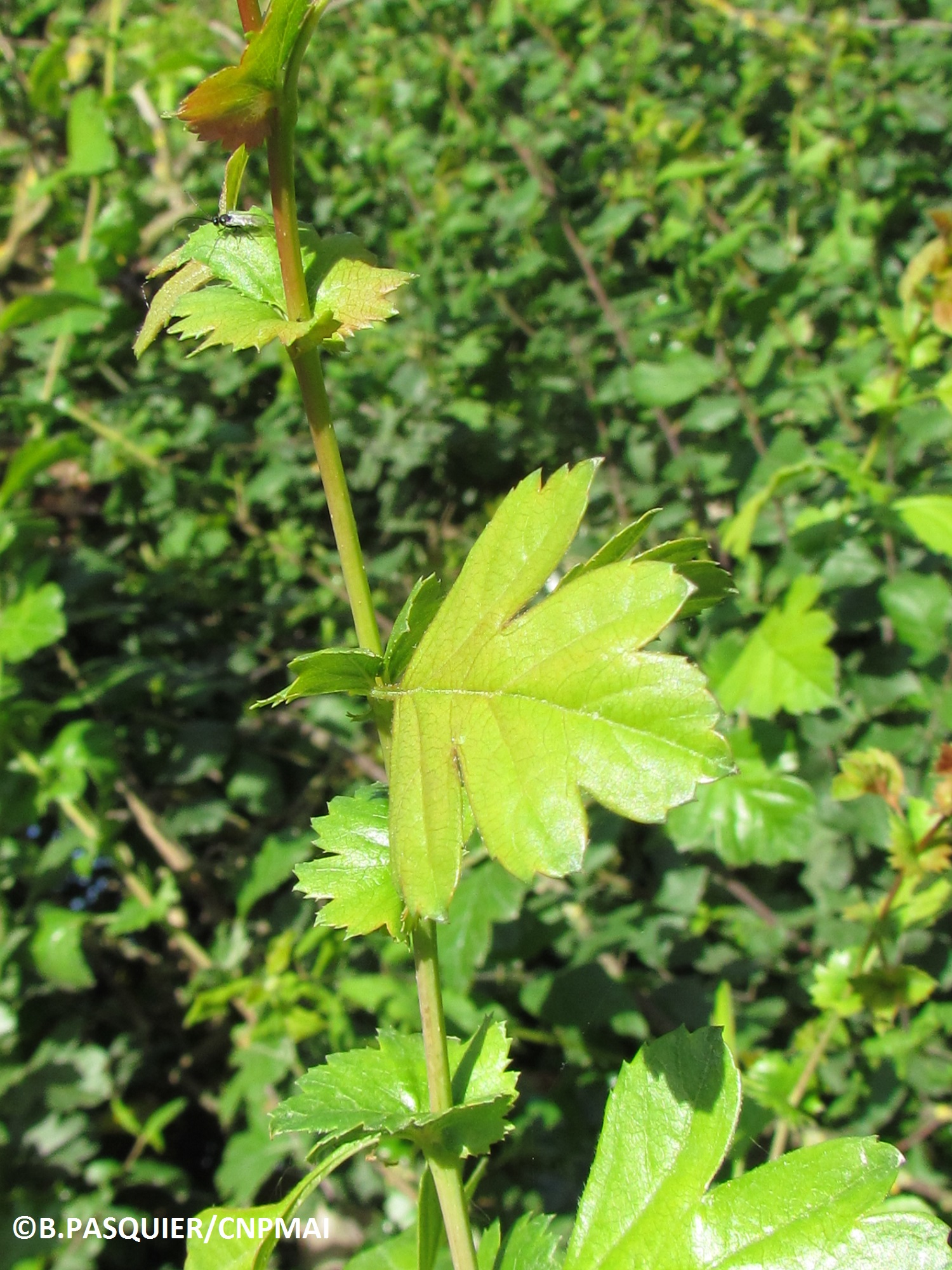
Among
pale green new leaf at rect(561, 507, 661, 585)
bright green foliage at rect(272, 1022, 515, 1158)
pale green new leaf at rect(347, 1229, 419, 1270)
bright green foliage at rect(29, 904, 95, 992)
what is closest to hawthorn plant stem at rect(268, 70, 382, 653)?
pale green new leaf at rect(561, 507, 661, 585)

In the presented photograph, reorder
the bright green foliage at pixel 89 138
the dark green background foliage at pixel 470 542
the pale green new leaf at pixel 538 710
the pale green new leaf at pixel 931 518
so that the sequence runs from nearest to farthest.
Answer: the pale green new leaf at pixel 538 710 < the pale green new leaf at pixel 931 518 < the dark green background foliage at pixel 470 542 < the bright green foliage at pixel 89 138

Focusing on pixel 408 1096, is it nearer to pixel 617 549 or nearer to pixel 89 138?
pixel 617 549

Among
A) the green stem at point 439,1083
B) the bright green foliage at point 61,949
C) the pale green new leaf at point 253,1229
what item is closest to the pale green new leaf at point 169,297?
the green stem at point 439,1083

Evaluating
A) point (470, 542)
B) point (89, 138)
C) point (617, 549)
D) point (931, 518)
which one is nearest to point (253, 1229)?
point (617, 549)

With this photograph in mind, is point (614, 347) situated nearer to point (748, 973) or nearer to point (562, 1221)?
point (748, 973)

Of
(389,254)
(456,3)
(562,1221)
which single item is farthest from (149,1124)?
(456,3)

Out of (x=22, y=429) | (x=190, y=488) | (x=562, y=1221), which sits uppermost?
(x=22, y=429)

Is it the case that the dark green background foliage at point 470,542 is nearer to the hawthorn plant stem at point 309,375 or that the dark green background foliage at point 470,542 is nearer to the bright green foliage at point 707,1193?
the bright green foliage at point 707,1193
